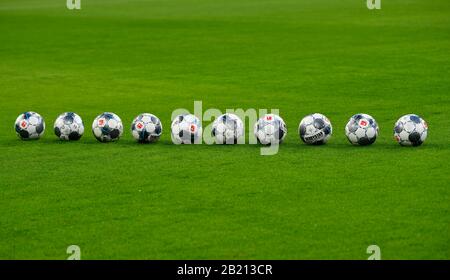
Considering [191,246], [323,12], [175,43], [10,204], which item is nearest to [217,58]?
[175,43]


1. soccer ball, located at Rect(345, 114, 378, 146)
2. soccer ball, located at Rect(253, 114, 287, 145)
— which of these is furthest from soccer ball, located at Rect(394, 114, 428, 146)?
soccer ball, located at Rect(253, 114, 287, 145)

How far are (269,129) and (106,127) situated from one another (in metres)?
3.30

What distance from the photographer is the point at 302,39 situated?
1563 inches

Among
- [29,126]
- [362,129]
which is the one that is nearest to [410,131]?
[362,129]

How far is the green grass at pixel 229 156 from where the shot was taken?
13.3 metres

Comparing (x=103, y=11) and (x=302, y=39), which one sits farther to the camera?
(x=103, y=11)

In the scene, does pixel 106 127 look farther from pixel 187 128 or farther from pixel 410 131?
pixel 410 131

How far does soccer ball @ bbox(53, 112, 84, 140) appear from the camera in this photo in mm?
20453

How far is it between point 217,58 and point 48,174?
61.3 ft

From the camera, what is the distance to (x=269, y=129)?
19.3 meters

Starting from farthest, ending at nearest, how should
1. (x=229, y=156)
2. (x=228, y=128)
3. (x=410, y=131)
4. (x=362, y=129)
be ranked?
(x=228, y=128), (x=362, y=129), (x=410, y=131), (x=229, y=156)

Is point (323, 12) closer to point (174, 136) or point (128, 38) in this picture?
point (128, 38)

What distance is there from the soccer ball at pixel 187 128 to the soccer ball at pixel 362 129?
114 inches


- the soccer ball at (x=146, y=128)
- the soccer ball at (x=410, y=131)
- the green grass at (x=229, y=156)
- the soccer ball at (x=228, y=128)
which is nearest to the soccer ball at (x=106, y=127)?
the green grass at (x=229, y=156)
